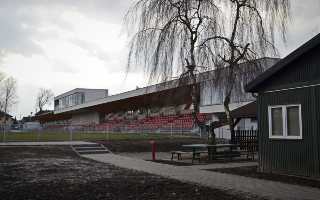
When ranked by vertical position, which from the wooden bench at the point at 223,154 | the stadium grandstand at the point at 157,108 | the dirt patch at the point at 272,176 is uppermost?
the stadium grandstand at the point at 157,108

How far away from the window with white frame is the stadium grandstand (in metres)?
4.96

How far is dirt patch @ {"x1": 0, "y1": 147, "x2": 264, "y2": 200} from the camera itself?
10.1m

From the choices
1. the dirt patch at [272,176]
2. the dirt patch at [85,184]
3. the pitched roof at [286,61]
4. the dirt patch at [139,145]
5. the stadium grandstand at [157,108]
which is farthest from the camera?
the dirt patch at [139,145]

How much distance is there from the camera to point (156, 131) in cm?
4444

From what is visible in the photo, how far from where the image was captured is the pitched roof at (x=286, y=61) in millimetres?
12578

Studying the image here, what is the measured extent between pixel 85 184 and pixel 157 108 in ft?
132

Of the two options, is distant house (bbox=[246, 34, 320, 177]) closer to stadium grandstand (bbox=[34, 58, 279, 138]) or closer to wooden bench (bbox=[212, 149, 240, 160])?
stadium grandstand (bbox=[34, 58, 279, 138])

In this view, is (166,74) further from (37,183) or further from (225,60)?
(37,183)

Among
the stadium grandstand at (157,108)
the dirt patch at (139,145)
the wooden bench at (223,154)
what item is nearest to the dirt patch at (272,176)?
the wooden bench at (223,154)

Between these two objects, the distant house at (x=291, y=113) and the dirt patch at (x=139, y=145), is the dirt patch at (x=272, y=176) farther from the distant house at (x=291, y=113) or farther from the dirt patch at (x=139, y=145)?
the dirt patch at (x=139, y=145)

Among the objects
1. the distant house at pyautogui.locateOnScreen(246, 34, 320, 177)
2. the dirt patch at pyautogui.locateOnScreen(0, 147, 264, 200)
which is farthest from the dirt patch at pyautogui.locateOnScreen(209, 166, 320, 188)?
the dirt patch at pyautogui.locateOnScreen(0, 147, 264, 200)

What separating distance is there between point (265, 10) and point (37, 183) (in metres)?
12.1

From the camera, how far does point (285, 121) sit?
13703 millimetres

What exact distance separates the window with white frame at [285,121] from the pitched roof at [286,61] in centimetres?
94
